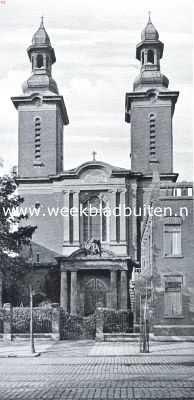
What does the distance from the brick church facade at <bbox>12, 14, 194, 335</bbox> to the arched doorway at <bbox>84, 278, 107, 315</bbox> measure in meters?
0.07

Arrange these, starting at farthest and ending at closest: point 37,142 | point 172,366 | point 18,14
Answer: point 37,142 → point 172,366 → point 18,14

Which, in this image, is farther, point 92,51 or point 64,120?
point 64,120

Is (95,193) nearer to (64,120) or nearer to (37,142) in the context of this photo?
(37,142)

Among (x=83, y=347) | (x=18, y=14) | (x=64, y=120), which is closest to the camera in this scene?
(x=18, y=14)

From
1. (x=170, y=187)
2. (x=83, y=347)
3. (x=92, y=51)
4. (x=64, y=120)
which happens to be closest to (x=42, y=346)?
(x=83, y=347)

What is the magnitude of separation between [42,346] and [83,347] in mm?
2124

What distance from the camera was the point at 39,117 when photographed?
187 ft

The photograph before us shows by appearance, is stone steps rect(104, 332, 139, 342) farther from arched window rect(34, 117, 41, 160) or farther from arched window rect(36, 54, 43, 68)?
arched window rect(36, 54, 43, 68)

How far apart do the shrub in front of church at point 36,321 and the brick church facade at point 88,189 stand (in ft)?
26.4

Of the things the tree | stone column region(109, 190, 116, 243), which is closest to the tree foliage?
the tree

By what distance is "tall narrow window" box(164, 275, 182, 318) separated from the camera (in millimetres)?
33344

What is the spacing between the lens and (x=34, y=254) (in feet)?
177

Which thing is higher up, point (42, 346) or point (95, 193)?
point (95, 193)

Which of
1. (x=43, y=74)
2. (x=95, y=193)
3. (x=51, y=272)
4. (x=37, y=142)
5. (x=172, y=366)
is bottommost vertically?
(x=172, y=366)
